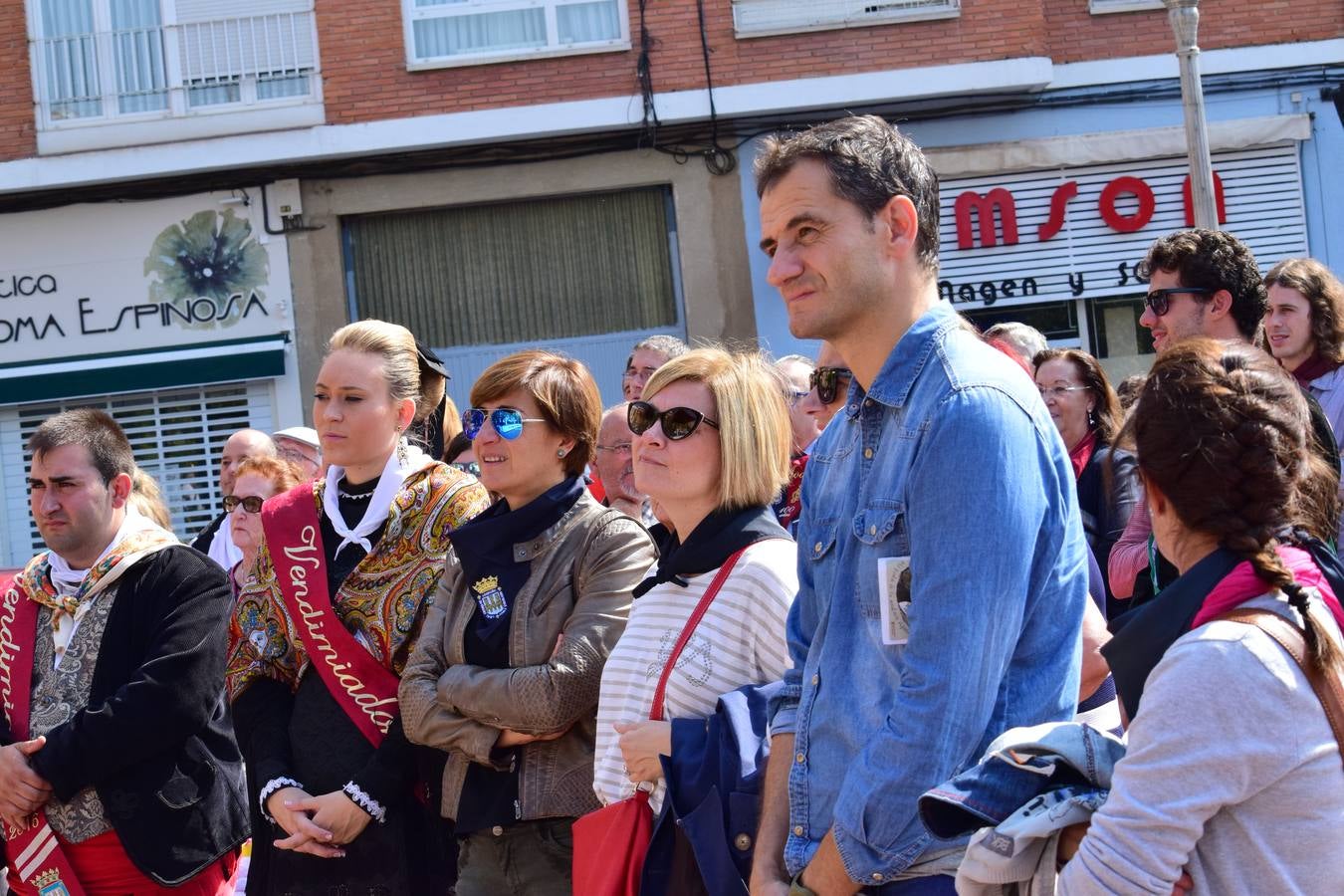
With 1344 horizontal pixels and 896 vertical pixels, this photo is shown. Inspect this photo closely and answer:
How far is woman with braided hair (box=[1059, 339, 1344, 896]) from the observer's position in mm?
2074

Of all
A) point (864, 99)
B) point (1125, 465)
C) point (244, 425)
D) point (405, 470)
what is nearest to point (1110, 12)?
point (864, 99)

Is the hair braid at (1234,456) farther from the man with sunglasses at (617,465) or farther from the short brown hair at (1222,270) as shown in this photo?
the man with sunglasses at (617,465)

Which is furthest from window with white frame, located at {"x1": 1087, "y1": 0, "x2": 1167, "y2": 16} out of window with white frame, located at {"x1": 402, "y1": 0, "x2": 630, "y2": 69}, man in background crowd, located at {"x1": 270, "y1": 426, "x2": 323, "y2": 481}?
man in background crowd, located at {"x1": 270, "y1": 426, "x2": 323, "y2": 481}

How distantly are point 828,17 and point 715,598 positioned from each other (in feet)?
40.8

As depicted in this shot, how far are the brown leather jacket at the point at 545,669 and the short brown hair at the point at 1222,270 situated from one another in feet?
6.24

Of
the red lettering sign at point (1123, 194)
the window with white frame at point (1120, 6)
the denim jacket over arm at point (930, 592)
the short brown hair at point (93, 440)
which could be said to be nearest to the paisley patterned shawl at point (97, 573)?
the short brown hair at point (93, 440)

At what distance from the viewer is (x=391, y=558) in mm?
4324

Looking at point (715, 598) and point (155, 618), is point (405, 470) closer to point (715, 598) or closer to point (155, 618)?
point (155, 618)

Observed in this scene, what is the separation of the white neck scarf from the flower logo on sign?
34.0 feet

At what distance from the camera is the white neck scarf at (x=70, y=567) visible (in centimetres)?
477

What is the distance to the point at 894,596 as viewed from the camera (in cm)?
241

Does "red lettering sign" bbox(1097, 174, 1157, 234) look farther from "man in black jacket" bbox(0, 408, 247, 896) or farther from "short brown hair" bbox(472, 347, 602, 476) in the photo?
"man in black jacket" bbox(0, 408, 247, 896)

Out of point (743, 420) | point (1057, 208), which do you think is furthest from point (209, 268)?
point (743, 420)

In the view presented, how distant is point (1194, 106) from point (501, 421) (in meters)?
8.90
